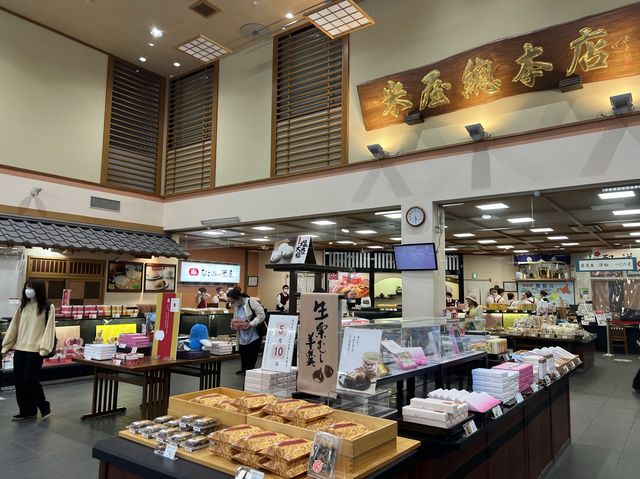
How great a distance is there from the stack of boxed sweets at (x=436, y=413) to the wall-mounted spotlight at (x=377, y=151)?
5024 mm

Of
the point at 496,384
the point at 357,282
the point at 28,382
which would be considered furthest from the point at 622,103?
the point at 357,282

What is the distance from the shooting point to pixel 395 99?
7.05 meters

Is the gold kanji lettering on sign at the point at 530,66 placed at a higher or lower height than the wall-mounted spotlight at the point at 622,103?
higher

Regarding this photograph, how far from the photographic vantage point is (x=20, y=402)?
17.1ft

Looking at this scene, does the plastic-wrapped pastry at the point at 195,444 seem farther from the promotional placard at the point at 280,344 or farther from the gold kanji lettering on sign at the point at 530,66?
the gold kanji lettering on sign at the point at 530,66

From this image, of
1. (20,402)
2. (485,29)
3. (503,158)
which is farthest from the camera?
(485,29)

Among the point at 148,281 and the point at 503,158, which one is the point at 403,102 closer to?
the point at 503,158

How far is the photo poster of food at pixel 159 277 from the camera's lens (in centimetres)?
1022

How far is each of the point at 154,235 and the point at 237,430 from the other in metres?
8.88

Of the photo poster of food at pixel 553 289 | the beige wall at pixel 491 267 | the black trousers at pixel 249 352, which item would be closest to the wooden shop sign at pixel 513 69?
the black trousers at pixel 249 352

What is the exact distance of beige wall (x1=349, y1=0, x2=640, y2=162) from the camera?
227 inches

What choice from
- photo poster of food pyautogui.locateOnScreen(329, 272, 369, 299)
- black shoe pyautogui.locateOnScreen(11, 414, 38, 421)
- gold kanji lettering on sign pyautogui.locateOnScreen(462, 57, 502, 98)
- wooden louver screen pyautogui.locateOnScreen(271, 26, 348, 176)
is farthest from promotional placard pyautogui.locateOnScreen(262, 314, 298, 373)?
photo poster of food pyautogui.locateOnScreen(329, 272, 369, 299)

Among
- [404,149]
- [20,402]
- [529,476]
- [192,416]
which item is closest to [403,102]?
[404,149]

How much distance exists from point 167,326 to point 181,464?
11.2 feet
